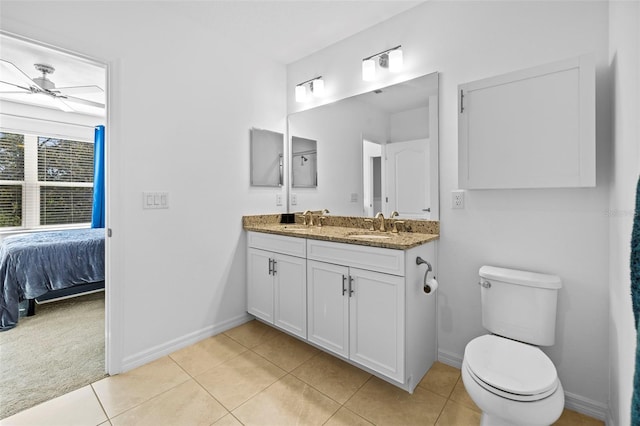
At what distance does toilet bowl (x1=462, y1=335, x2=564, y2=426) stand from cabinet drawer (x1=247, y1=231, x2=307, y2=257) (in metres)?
1.20

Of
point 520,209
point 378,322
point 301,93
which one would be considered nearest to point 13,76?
point 301,93

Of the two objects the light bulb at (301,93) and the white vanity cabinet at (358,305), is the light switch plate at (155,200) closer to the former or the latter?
the white vanity cabinet at (358,305)

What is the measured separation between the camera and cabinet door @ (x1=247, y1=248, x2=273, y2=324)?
2.41 m

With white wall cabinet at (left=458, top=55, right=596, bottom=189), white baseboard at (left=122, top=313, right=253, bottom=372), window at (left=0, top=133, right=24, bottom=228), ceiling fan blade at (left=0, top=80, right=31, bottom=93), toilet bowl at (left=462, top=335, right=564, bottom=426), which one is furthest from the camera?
window at (left=0, top=133, right=24, bottom=228)

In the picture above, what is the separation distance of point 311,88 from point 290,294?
6.04 ft

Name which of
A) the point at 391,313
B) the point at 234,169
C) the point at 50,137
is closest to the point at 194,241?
the point at 234,169

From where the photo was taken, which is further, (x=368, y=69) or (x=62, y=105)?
(x=62, y=105)

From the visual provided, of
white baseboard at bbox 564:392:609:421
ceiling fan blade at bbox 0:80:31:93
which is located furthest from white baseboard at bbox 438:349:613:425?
ceiling fan blade at bbox 0:80:31:93

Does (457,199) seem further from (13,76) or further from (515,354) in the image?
(13,76)

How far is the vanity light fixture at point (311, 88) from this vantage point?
2666mm

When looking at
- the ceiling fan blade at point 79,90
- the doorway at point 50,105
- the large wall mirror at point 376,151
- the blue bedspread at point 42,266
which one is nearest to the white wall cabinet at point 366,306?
the large wall mirror at point 376,151

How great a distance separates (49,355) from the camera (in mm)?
2123

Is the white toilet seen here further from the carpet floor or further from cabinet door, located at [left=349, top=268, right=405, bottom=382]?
the carpet floor

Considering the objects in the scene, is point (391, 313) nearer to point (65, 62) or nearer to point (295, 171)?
point (295, 171)
